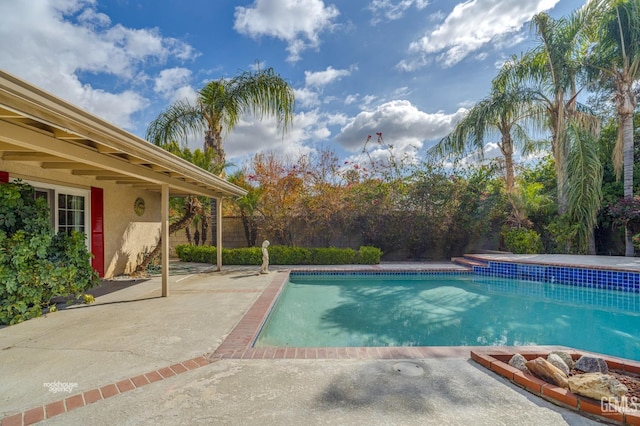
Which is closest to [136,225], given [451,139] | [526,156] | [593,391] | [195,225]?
[195,225]

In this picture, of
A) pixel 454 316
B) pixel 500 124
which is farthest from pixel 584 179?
pixel 454 316

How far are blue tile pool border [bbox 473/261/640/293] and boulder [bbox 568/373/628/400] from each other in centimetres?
843

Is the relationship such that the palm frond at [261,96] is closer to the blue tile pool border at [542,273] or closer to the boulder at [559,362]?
the blue tile pool border at [542,273]

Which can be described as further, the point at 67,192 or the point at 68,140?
the point at 67,192

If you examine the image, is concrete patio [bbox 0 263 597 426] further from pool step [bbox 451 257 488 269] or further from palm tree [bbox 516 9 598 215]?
palm tree [bbox 516 9 598 215]

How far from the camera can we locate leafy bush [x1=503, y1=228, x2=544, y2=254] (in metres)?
13.0

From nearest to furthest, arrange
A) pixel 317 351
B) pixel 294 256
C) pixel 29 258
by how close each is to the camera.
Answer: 1. pixel 317 351
2. pixel 29 258
3. pixel 294 256

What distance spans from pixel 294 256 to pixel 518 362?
9806 millimetres

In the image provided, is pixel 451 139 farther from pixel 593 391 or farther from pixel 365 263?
pixel 593 391

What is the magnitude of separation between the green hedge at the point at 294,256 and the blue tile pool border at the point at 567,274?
14.5ft

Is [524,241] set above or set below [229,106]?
below

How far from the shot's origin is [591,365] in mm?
3326

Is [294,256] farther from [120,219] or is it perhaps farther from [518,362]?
[518,362]

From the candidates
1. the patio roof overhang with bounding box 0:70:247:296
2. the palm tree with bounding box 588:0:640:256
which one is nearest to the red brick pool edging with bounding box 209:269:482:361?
the patio roof overhang with bounding box 0:70:247:296
